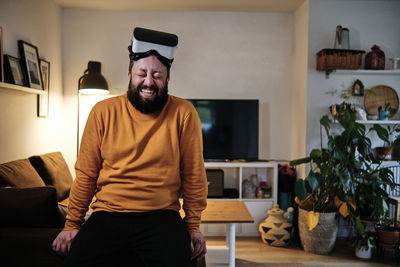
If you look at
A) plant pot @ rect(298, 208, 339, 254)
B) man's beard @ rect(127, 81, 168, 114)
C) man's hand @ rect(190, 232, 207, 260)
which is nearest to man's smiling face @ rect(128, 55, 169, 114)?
man's beard @ rect(127, 81, 168, 114)

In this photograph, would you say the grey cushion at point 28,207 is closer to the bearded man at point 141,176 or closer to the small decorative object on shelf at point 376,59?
the bearded man at point 141,176

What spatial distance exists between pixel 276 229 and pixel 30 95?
9.05 feet

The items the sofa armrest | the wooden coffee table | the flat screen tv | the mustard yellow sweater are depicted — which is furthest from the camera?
the flat screen tv

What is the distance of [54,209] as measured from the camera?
1.74 metres

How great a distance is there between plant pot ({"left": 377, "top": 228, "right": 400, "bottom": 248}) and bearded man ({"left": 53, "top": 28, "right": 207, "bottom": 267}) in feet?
7.70

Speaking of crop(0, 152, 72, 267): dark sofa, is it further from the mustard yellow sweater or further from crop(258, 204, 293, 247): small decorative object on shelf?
crop(258, 204, 293, 247): small decorative object on shelf

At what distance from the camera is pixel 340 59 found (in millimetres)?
3455

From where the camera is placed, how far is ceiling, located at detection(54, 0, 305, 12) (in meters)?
3.82

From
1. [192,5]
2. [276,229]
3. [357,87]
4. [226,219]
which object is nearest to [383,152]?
[357,87]

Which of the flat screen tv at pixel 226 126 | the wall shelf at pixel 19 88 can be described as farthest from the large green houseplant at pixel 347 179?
the wall shelf at pixel 19 88

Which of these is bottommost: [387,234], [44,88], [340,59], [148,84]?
[387,234]

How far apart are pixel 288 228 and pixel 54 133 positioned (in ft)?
9.17

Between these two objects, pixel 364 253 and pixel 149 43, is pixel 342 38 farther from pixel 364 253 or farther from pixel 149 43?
pixel 149 43

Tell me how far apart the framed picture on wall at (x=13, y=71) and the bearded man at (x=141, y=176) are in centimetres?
179
